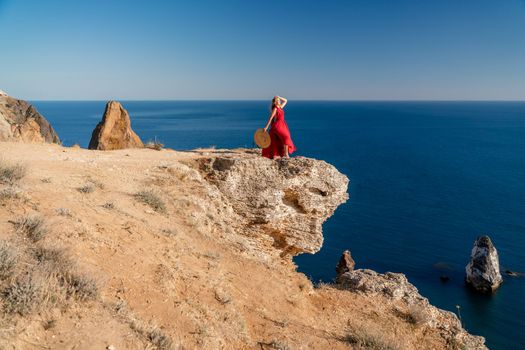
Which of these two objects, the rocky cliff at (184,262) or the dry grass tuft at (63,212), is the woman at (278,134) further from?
the dry grass tuft at (63,212)

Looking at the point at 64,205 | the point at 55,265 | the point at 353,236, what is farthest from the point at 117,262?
the point at 353,236

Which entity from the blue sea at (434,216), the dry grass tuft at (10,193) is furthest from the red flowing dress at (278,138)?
the blue sea at (434,216)

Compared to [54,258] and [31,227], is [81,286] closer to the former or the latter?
[54,258]

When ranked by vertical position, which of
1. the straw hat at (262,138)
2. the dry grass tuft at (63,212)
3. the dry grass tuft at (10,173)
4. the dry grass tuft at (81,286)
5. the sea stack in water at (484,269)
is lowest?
the sea stack in water at (484,269)

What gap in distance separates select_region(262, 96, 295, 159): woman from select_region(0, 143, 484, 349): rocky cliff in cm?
89

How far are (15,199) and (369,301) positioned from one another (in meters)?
8.86

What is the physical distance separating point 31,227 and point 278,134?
330 inches

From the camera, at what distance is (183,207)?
1034 cm

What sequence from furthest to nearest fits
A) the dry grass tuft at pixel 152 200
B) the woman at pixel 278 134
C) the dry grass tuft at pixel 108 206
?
the woman at pixel 278 134, the dry grass tuft at pixel 152 200, the dry grass tuft at pixel 108 206

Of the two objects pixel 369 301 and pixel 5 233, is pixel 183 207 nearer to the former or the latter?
pixel 5 233

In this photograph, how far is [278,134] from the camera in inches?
499

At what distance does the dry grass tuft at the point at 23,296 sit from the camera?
4.14m

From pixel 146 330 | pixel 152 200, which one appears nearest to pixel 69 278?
pixel 146 330

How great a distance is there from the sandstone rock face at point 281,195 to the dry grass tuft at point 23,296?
709cm
